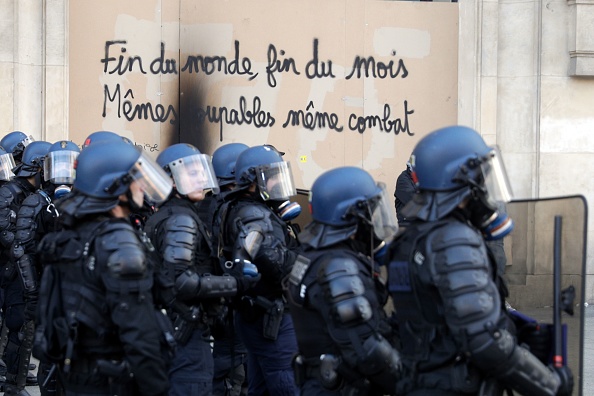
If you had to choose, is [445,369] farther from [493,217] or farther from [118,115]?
[118,115]

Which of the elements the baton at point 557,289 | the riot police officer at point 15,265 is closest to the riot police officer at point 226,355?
the riot police officer at point 15,265

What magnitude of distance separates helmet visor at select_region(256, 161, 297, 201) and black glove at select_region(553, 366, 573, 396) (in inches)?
112

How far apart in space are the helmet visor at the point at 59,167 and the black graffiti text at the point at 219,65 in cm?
464

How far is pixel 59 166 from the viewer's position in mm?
7980

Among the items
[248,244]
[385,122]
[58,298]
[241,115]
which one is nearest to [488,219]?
[58,298]

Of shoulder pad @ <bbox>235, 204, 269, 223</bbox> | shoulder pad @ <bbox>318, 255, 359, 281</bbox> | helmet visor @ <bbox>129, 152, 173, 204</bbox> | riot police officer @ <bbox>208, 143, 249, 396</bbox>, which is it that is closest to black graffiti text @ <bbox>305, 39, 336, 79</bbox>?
riot police officer @ <bbox>208, 143, 249, 396</bbox>

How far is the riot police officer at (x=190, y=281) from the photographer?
573 cm

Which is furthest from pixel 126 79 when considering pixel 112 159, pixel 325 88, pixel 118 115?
pixel 112 159

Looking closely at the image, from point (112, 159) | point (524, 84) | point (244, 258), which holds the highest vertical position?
point (524, 84)

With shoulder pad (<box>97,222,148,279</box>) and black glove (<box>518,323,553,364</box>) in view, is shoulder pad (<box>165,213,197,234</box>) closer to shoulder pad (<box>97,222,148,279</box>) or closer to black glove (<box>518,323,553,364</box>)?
shoulder pad (<box>97,222,148,279</box>)

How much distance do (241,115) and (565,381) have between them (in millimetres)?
8783

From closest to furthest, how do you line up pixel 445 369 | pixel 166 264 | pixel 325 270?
1. pixel 445 369
2. pixel 325 270
3. pixel 166 264

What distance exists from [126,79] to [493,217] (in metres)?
8.54

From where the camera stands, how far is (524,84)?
12625mm
